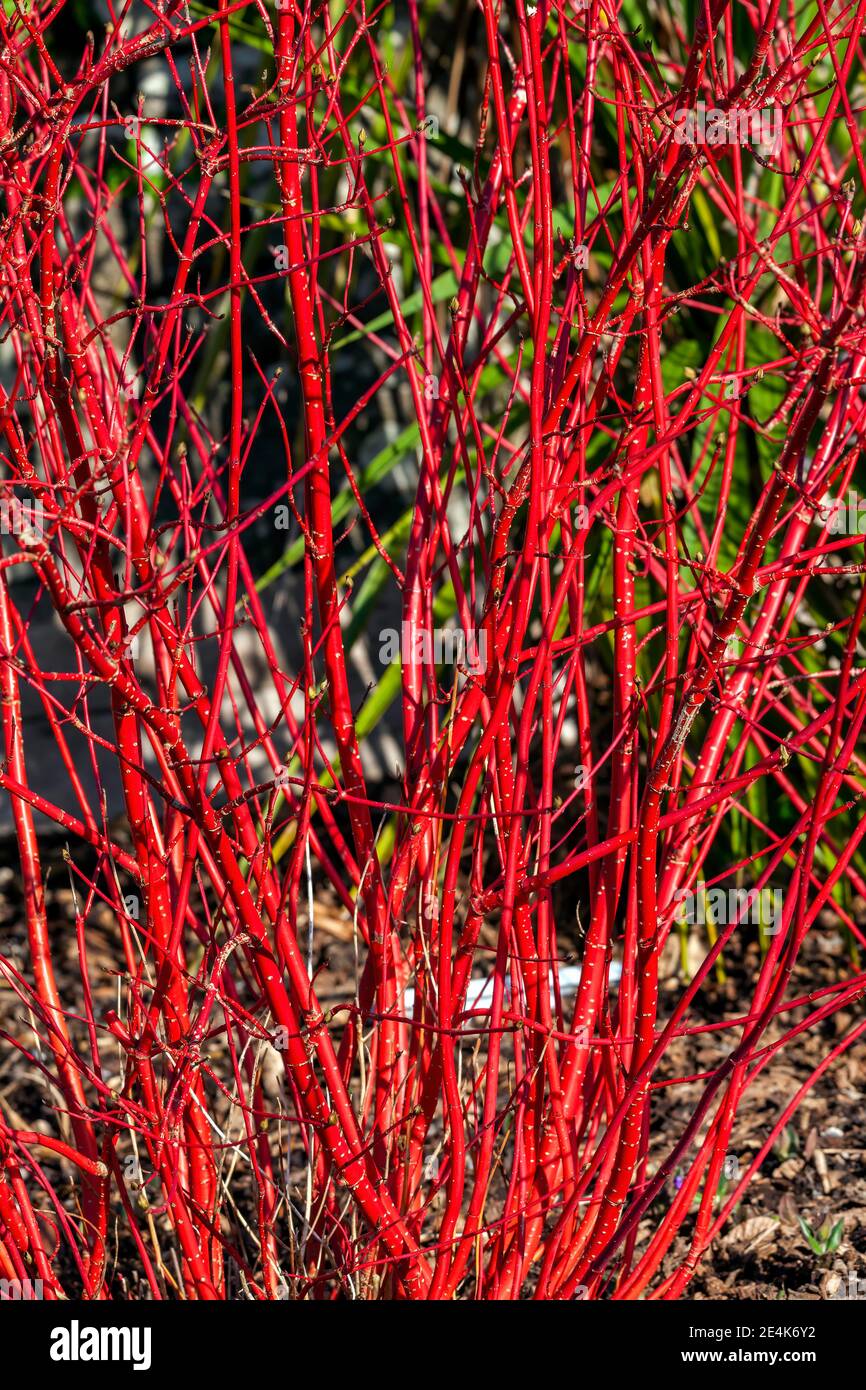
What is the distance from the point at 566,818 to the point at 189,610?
6.30 ft

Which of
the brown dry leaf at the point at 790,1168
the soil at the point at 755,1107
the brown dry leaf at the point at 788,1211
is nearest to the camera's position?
the soil at the point at 755,1107

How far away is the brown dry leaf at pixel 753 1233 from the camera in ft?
5.57

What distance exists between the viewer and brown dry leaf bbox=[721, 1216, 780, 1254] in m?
1.70

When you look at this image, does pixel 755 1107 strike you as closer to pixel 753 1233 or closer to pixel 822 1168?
pixel 822 1168

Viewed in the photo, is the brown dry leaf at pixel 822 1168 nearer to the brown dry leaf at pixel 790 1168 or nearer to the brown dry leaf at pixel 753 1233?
the brown dry leaf at pixel 790 1168

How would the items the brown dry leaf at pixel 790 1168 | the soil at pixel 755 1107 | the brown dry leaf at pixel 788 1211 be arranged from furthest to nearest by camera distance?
1. the brown dry leaf at pixel 790 1168
2. the brown dry leaf at pixel 788 1211
3. the soil at pixel 755 1107

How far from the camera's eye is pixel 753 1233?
5.63 feet

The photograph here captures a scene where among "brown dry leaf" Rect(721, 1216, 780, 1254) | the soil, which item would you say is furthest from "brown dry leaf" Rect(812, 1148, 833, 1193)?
"brown dry leaf" Rect(721, 1216, 780, 1254)

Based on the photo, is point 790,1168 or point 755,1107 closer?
point 790,1168

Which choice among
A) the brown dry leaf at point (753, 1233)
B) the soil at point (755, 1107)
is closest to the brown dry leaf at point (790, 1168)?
the soil at point (755, 1107)

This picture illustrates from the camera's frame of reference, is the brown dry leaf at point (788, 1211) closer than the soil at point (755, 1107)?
No

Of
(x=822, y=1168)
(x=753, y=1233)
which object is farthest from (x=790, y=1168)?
(x=753, y=1233)

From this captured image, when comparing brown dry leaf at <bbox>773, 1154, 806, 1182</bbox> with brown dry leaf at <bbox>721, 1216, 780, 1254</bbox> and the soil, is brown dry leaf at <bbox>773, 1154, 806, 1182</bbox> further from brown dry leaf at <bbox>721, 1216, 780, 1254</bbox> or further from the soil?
brown dry leaf at <bbox>721, 1216, 780, 1254</bbox>
